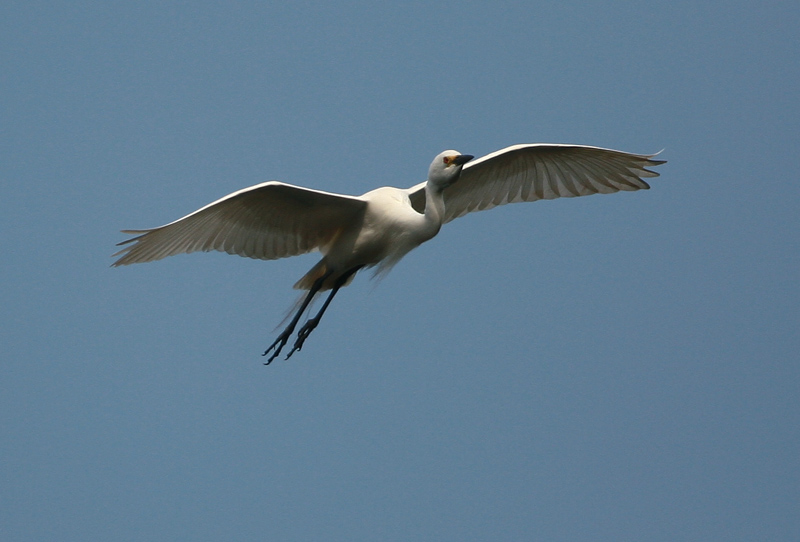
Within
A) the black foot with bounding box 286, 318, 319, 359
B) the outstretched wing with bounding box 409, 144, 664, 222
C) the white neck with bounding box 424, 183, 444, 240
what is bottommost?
the black foot with bounding box 286, 318, 319, 359

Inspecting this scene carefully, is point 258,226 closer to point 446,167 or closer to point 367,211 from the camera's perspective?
point 367,211

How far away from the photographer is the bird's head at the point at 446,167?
10.3m

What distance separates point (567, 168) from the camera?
1202 centimetres

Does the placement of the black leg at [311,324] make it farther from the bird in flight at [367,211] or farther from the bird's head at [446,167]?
the bird's head at [446,167]

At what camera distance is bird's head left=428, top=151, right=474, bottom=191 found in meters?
10.3

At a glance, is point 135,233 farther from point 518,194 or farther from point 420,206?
point 518,194

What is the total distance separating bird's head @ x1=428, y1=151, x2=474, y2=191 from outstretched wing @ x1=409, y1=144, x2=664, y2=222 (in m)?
1.10

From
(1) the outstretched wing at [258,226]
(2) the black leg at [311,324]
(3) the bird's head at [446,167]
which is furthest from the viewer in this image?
(2) the black leg at [311,324]

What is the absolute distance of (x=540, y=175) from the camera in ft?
39.8

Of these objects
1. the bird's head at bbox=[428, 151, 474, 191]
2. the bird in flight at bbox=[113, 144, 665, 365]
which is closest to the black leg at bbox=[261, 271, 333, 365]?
the bird in flight at bbox=[113, 144, 665, 365]

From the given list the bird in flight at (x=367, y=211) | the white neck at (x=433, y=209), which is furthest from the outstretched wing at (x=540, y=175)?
the white neck at (x=433, y=209)

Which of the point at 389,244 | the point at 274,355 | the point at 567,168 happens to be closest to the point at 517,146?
the point at 567,168

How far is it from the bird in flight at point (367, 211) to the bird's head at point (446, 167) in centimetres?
1

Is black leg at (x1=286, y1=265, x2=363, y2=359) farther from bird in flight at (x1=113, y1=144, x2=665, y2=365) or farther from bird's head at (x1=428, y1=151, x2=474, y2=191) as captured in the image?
bird's head at (x1=428, y1=151, x2=474, y2=191)
